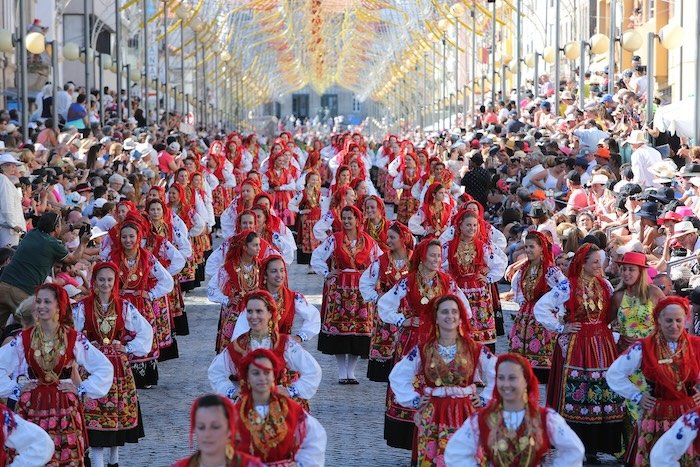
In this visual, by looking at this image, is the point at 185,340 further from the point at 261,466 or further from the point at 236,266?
the point at 261,466

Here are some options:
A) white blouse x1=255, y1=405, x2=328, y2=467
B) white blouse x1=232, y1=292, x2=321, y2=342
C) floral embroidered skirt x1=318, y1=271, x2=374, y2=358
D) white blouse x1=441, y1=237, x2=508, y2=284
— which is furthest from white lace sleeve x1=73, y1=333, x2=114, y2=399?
floral embroidered skirt x1=318, y1=271, x2=374, y2=358

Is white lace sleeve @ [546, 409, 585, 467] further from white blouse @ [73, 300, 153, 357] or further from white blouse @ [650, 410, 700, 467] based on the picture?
white blouse @ [73, 300, 153, 357]

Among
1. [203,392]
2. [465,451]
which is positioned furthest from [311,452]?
[203,392]

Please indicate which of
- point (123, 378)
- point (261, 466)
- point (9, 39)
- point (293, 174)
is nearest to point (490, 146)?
point (293, 174)

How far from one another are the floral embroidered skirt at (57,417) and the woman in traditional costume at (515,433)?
9.19ft

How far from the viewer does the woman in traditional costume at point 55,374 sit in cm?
967

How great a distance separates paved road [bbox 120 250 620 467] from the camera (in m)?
11.6

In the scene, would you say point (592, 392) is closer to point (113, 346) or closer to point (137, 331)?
point (137, 331)

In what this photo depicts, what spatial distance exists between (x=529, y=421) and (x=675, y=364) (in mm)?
1587

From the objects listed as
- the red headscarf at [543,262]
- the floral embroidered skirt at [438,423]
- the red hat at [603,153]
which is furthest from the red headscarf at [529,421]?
the red hat at [603,153]

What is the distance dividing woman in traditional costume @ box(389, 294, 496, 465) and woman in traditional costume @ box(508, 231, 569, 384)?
323 centimetres

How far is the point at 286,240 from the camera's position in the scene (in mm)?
16188

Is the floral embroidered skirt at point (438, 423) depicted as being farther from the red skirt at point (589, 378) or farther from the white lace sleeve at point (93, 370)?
the red skirt at point (589, 378)

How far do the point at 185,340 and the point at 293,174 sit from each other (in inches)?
396
